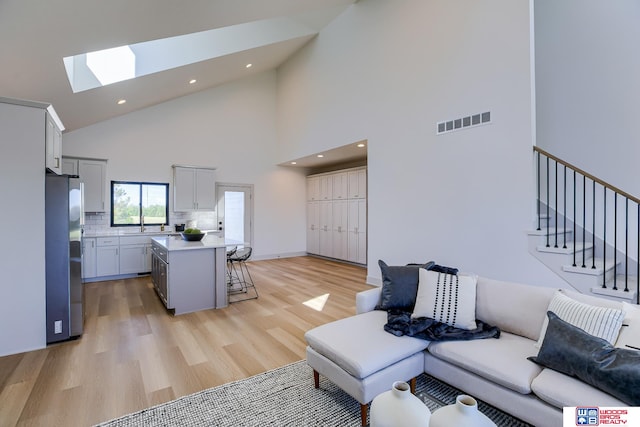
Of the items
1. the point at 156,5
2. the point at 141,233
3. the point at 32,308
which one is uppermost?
the point at 156,5

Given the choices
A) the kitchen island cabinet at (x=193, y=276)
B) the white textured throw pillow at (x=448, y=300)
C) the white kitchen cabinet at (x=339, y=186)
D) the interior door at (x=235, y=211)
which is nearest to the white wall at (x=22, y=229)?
the kitchen island cabinet at (x=193, y=276)

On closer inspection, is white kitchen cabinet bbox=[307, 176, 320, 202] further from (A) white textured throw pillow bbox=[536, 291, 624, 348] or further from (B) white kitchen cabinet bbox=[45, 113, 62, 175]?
(A) white textured throw pillow bbox=[536, 291, 624, 348]

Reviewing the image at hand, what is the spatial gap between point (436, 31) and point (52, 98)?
5333mm

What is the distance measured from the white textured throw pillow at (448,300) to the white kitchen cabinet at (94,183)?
248 inches

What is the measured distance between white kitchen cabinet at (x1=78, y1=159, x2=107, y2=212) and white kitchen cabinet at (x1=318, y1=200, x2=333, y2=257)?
4913mm

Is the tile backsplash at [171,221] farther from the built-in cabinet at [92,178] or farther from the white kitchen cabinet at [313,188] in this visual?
the white kitchen cabinet at [313,188]

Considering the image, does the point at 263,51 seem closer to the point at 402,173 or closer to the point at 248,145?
the point at 248,145

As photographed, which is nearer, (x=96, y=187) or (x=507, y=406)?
(x=507, y=406)

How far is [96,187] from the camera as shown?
589 cm

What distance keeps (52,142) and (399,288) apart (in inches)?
152

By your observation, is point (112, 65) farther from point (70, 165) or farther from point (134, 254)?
point (134, 254)

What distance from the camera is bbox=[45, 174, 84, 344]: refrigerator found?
2.99m

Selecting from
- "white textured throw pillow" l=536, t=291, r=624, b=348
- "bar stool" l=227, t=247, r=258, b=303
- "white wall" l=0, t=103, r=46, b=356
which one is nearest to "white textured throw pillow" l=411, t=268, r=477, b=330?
"white textured throw pillow" l=536, t=291, r=624, b=348

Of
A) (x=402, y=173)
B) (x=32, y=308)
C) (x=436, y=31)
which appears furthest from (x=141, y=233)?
(x=436, y=31)
